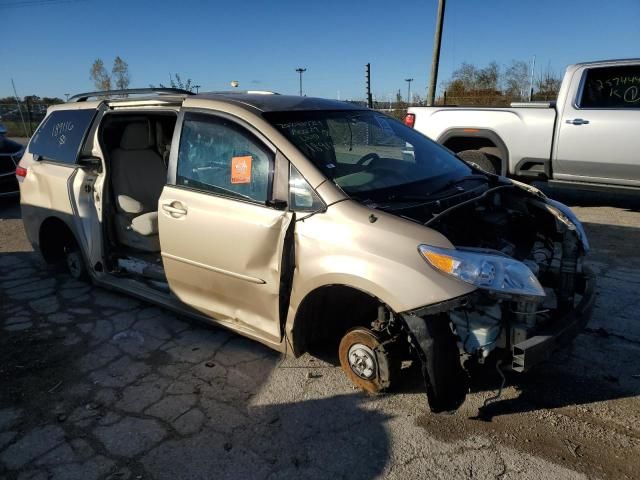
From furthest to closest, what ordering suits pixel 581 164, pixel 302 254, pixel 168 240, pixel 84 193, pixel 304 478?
pixel 581 164 → pixel 84 193 → pixel 168 240 → pixel 302 254 → pixel 304 478

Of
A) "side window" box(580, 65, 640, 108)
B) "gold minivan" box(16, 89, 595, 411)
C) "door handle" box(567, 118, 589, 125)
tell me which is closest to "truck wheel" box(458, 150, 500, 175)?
"door handle" box(567, 118, 589, 125)

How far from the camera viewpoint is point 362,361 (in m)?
2.90

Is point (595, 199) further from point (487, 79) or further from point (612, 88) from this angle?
point (487, 79)

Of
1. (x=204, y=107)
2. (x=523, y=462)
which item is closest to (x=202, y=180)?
(x=204, y=107)

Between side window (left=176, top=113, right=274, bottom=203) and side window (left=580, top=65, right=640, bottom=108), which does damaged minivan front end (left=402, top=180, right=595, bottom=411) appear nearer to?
side window (left=176, top=113, right=274, bottom=203)

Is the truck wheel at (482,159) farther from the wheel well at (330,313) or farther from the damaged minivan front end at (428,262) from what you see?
the wheel well at (330,313)

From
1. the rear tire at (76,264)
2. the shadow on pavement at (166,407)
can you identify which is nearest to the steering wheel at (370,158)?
the shadow on pavement at (166,407)

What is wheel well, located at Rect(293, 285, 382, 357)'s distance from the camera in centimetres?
291

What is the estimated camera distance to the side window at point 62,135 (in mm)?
4434

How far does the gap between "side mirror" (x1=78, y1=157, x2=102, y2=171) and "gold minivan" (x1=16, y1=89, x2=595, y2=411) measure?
146 millimetres

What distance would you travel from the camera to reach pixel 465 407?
2.83 meters

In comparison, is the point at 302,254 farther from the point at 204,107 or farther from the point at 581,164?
the point at 581,164

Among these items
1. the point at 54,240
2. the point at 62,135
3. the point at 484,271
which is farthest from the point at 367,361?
the point at 54,240

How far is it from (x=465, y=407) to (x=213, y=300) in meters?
1.78
